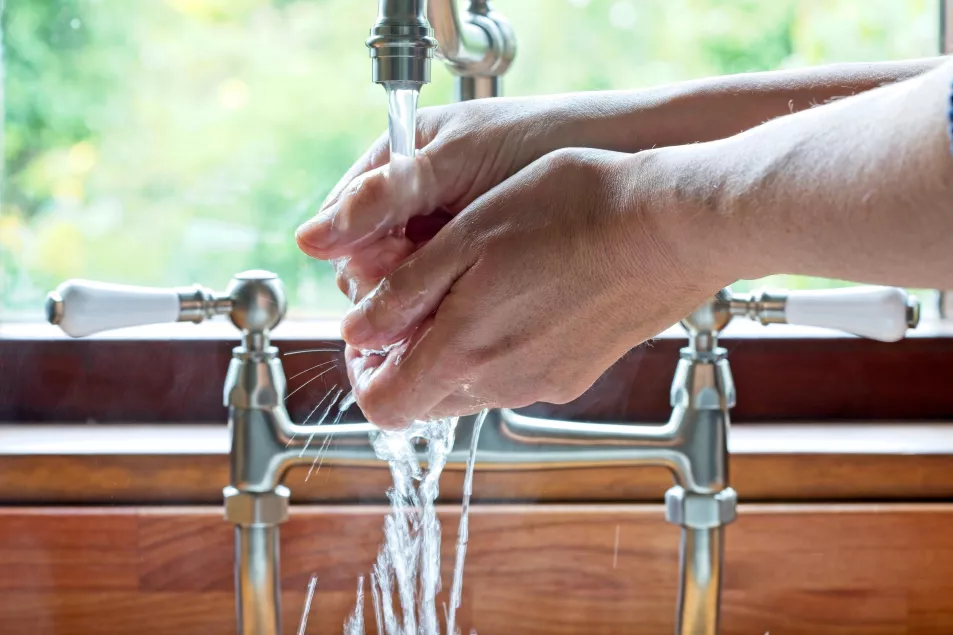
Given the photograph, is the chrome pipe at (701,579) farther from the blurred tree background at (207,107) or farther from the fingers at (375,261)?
the blurred tree background at (207,107)

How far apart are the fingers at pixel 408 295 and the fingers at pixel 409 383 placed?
0.01m

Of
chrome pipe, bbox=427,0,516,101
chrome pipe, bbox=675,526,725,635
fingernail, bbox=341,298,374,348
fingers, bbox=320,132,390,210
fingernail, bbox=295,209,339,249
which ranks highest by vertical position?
chrome pipe, bbox=427,0,516,101

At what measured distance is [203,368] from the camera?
831 mm

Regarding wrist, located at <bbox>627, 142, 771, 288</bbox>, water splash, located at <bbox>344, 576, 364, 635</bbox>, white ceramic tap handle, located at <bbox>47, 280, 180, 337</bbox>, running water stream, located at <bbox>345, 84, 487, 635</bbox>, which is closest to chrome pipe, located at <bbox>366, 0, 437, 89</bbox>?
wrist, located at <bbox>627, 142, 771, 288</bbox>

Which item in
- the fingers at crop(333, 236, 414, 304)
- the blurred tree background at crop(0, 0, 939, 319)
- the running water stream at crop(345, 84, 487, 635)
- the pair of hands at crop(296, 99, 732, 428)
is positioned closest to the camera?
the pair of hands at crop(296, 99, 732, 428)

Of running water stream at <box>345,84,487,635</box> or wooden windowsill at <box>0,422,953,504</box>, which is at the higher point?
wooden windowsill at <box>0,422,953,504</box>

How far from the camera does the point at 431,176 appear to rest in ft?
1.84

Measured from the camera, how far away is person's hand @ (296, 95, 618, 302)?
0.54 meters

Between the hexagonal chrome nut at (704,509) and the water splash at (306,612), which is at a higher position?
the hexagonal chrome nut at (704,509)

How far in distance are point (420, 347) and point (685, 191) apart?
15cm

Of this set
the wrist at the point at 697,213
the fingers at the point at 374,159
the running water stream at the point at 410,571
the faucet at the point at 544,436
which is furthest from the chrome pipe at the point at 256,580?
the wrist at the point at 697,213

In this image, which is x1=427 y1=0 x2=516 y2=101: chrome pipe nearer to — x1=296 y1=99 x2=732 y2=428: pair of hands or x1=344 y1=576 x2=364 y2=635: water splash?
x1=296 y1=99 x2=732 y2=428: pair of hands


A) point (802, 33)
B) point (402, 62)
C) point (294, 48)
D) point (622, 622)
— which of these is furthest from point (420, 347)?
point (802, 33)

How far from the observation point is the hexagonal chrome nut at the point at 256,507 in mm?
633
